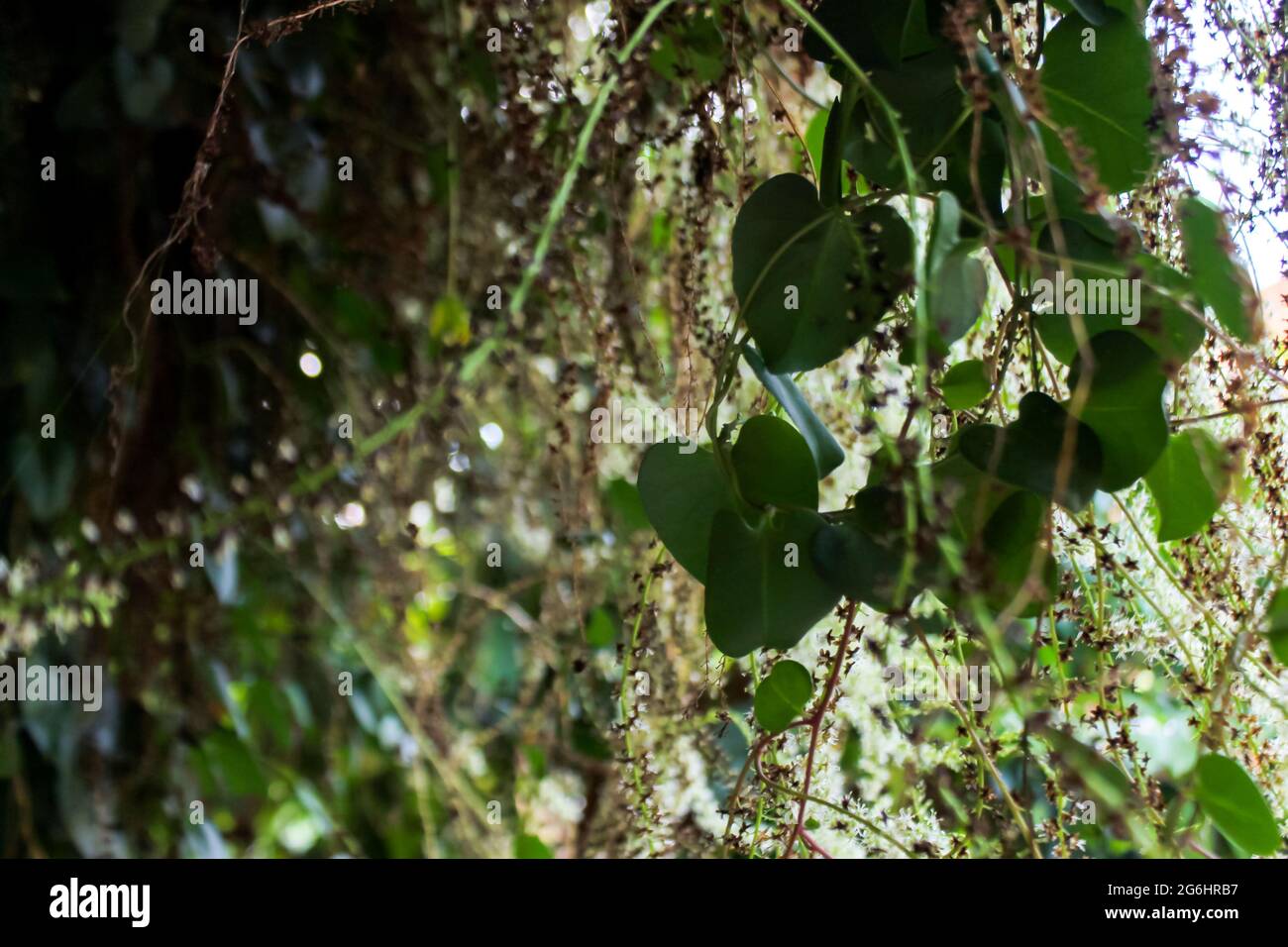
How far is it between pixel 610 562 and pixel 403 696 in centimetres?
19

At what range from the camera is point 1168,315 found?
306 millimetres

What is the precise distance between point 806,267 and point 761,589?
4.5 inches

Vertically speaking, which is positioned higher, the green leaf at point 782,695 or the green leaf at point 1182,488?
the green leaf at point 1182,488

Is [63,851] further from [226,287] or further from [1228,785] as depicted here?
[1228,785]

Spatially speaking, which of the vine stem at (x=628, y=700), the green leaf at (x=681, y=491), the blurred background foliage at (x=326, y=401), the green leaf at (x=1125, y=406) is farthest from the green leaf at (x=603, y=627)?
the green leaf at (x=1125, y=406)

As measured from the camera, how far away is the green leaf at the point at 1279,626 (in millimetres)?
305

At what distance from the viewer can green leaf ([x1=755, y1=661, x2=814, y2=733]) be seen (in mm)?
367

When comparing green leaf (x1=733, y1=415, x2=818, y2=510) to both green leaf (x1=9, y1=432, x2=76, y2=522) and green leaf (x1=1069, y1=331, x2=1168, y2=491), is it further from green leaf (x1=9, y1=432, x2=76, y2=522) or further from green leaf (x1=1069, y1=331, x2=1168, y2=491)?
green leaf (x1=9, y1=432, x2=76, y2=522)

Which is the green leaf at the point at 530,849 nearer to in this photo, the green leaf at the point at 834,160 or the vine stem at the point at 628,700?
the vine stem at the point at 628,700

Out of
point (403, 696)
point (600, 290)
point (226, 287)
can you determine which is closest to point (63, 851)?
point (403, 696)

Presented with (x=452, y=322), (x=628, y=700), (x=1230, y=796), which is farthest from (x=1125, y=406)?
(x=452, y=322)

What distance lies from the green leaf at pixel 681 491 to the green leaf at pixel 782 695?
0.16ft

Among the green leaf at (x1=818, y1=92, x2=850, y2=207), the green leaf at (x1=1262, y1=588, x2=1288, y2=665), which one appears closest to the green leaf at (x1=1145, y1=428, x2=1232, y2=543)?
the green leaf at (x1=1262, y1=588, x2=1288, y2=665)

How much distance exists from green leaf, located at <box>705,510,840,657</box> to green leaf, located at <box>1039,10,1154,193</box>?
0.53ft
